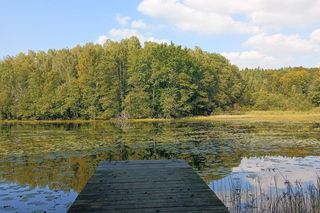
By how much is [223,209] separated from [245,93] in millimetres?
72972

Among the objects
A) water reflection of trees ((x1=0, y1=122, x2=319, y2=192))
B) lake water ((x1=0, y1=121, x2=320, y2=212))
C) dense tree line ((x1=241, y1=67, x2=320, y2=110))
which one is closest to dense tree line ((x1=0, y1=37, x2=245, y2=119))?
dense tree line ((x1=241, y1=67, x2=320, y2=110))

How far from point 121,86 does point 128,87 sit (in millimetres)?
1266

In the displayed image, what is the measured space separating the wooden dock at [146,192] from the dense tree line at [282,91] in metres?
59.6

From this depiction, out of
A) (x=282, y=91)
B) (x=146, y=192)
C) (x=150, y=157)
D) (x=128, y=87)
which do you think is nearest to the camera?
(x=146, y=192)

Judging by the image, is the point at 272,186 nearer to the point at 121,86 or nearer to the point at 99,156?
the point at 99,156

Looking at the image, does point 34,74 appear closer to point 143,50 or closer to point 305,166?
point 143,50

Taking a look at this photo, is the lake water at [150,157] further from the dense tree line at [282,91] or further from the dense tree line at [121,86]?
the dense tree line at [282,91]

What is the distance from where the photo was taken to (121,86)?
63.9 metres

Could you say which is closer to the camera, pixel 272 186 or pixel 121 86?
pixel 272 186

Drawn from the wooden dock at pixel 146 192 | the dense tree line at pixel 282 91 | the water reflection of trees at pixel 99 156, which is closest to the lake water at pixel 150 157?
the water reflection of trees at pixel 99 156

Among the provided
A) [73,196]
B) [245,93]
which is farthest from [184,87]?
[73,196]

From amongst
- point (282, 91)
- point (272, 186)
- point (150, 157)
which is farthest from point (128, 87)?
point (272, 186)

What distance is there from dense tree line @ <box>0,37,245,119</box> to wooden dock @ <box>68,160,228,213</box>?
49.4 m

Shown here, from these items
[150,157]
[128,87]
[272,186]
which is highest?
[128,87]
